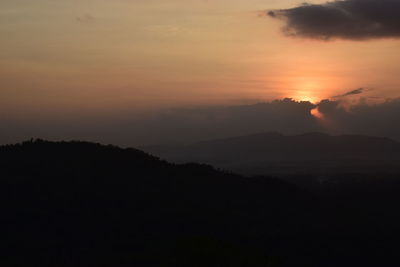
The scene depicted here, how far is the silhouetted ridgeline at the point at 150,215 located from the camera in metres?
79.7

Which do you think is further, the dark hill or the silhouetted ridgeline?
the silhouetted ridgeline

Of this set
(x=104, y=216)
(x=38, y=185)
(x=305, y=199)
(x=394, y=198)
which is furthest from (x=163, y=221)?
(x=394, y=198)

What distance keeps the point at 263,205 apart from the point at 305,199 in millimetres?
14678

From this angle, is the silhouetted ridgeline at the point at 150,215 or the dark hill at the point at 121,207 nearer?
the dark hill at the point at 121,207

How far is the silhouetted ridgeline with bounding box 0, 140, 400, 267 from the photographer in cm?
7969

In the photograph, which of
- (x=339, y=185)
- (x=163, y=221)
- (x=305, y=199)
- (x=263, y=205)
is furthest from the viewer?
(x=339, y=185)

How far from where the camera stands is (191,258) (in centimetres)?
5509

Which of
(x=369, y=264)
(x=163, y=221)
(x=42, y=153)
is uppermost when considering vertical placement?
(x=42, y=153)

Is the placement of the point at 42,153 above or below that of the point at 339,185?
above

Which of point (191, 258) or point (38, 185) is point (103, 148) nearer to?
point (38, 185)

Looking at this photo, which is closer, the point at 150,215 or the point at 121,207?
the point at 150,215

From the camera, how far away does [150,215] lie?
95688mm

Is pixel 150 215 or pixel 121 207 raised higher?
pixel 121 207

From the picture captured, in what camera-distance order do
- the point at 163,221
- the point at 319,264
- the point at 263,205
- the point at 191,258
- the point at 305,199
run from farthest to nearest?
the point at 305,199 < the point at 263,205 < the point at 163,221 < the point at 319,264 < the point at 191,258
